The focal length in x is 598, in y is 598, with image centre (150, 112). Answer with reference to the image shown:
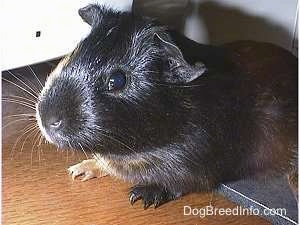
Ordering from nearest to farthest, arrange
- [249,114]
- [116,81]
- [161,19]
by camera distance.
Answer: [116,81] < [249,114] < [161,19]

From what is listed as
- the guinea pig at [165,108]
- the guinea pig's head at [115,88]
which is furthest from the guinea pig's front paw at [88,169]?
the guinea pig's head at [115,88]

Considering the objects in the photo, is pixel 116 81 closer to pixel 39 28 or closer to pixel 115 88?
pixel 115 88

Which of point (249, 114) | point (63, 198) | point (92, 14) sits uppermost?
point (92, 14)

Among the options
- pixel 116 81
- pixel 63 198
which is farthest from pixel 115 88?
pixel 63 198

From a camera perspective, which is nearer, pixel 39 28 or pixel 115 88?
pixel 115 88

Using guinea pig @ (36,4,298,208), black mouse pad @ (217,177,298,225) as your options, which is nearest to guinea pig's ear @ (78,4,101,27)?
guinea pig @ (36,4,298,208)

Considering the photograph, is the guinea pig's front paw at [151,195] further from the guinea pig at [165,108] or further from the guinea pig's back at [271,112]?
the guinea pig's back at [271,112]
